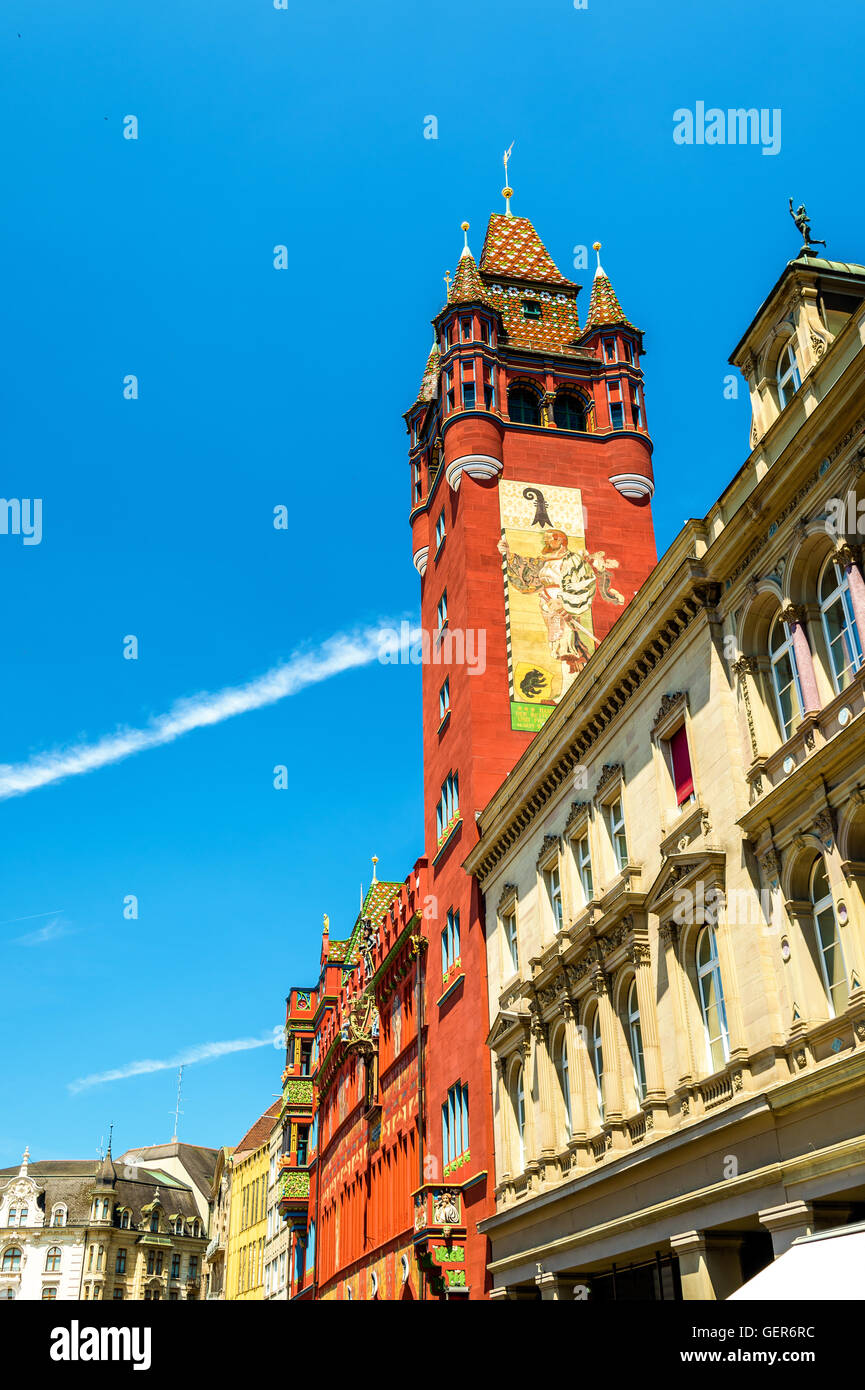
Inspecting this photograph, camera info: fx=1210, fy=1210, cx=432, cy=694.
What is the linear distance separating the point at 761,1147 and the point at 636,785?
8.67m

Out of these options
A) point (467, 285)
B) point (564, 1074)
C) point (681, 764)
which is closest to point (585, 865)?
point (564, 1074)

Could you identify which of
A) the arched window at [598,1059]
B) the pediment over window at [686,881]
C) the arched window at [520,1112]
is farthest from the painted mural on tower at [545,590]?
the pediment over window at [686,881]

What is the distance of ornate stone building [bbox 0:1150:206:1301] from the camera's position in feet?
414

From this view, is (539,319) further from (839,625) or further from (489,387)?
(839,625)

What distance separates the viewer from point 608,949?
25453 mm

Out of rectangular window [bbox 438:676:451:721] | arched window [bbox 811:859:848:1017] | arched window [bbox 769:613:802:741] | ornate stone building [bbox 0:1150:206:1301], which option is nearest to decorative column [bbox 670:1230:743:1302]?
arched window [bbox 811:859:848:1017]

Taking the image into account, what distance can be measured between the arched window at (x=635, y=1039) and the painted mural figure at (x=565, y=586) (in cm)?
1643

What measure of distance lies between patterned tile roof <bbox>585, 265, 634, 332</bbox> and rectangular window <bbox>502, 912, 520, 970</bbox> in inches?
1067

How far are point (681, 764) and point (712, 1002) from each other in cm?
476

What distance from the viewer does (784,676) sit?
20297 mm

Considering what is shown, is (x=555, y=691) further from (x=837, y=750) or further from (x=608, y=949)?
(x=837, y=750)

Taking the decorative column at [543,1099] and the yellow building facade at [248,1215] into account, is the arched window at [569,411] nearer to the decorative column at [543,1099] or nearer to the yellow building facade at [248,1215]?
the decorative column at [543,1099]

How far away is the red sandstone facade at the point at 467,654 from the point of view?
36812 millimetres

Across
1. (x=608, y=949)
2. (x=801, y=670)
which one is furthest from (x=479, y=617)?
(x=801, y=670)
